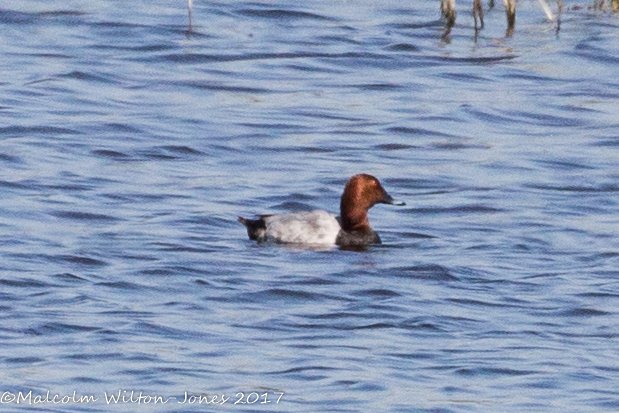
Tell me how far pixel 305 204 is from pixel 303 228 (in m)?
1.28

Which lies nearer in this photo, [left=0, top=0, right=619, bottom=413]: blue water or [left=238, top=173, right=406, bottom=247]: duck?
[left=0, top=0, right=619, bottom=413]: blue water

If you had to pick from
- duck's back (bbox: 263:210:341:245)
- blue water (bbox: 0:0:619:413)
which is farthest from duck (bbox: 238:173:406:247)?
blue water (bbox: 0:0:619:413)

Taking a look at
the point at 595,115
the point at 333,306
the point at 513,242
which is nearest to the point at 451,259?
the point at 513,242

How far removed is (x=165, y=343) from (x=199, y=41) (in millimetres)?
11202

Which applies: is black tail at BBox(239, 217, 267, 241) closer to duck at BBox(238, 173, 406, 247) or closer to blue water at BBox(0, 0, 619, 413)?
duck at BBox(238, 173, 406, 247)

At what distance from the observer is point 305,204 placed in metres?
13.5

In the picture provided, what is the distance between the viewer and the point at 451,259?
11.3 meters

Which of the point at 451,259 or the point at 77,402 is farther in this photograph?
the point at 451,259

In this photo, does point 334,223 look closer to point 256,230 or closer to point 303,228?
point 303,228

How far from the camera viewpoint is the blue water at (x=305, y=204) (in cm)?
824

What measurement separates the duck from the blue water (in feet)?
0.58

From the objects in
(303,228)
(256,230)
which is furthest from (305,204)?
(256,230)

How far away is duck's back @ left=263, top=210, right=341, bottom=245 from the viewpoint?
12.0 meters

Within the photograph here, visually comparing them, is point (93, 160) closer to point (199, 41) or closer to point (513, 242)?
point (513, 242)
